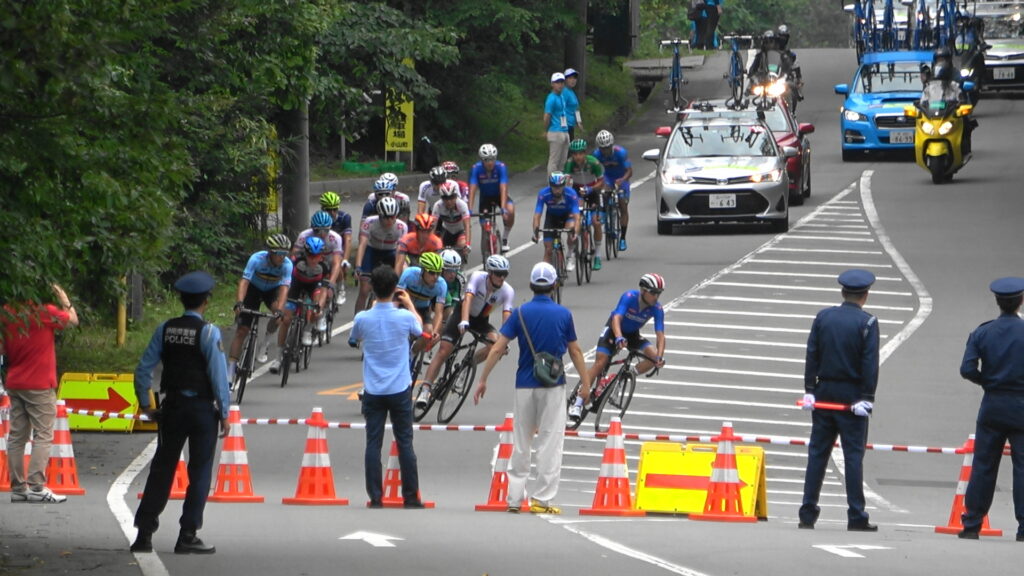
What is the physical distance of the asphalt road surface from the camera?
12.0 metres

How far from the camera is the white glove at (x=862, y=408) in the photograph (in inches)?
538

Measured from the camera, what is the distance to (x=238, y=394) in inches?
770

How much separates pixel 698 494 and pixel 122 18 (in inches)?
253

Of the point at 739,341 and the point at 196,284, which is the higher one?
the point at 196,284

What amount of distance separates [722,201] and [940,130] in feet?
23.8

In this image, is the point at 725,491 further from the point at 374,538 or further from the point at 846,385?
the point at 374,538

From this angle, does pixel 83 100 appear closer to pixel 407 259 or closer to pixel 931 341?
pixel 407 259

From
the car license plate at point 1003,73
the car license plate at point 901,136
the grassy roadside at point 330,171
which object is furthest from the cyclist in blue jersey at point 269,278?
the car license plate at point 1003,73

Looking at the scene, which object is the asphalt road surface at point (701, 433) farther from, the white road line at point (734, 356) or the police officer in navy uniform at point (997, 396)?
the police officer in navy uniform at point (997, 396)

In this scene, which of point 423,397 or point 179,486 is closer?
point 179,486

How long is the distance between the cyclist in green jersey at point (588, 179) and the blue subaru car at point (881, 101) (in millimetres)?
14336

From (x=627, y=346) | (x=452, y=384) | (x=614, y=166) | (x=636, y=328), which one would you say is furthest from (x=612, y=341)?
(x=614, y=166)

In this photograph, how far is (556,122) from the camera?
33.8 m

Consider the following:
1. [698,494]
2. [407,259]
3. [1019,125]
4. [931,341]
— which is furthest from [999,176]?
[698,494]
